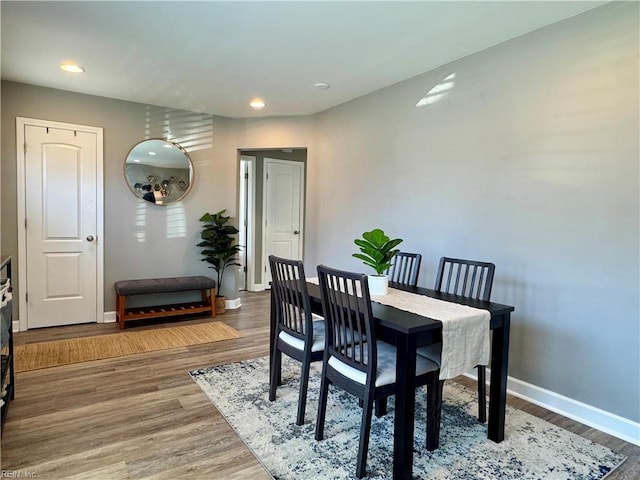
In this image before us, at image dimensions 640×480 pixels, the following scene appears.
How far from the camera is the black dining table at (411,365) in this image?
1.75 meters

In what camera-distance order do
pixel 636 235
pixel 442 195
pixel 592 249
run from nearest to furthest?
pixel 636 235 → pixel 592 249 → pixel 442 195

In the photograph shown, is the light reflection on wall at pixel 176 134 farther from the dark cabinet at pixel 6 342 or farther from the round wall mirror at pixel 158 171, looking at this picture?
the dark cabinet at pixel 6 342

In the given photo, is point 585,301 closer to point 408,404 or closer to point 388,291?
point 388,291

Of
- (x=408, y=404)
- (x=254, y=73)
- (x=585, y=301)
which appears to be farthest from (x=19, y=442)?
(x=585, y=301)

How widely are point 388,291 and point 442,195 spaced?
118 centimetres

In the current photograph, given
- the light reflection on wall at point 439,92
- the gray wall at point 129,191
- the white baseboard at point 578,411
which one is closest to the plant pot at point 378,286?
the white baseboard at point 578,411

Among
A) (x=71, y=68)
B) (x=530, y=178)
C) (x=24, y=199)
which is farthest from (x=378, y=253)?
(x=24, y=199)

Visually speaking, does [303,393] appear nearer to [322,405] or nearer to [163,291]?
[322,405]

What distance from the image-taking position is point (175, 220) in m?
4.75

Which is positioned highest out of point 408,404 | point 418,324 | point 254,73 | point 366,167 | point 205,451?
point 254,73

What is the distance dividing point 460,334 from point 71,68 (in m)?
3.79

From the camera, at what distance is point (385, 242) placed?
2.39m

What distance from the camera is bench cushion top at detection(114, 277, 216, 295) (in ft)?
13.5

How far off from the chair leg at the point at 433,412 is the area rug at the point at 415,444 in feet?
0.17
